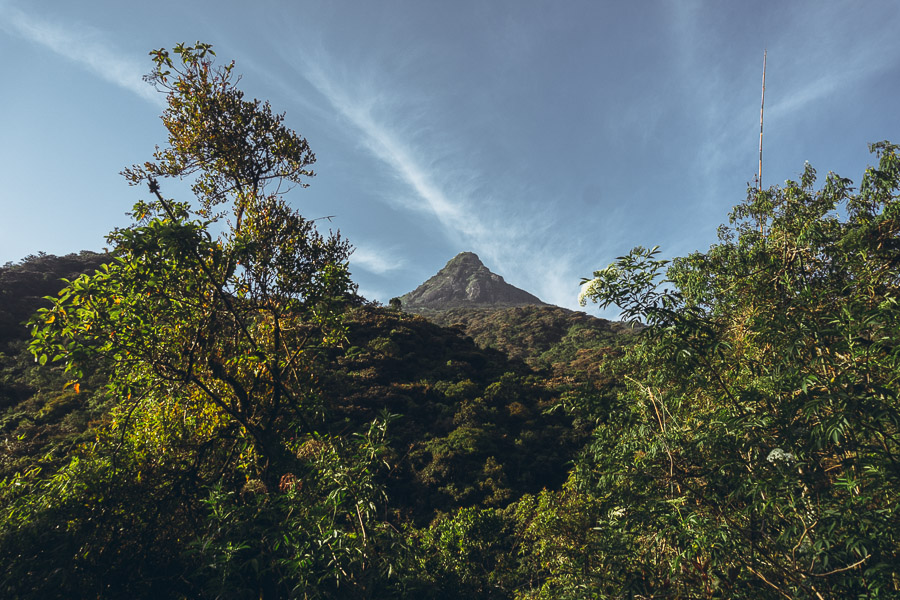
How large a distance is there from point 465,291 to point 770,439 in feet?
383

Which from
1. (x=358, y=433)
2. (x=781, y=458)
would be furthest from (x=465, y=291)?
(x=781, y=458)

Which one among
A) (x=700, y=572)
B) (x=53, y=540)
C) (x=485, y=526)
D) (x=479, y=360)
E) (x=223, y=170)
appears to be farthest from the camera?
(x=479, y=360)

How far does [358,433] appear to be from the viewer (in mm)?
4027

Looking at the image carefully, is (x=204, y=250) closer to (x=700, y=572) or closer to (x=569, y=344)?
(x=700, y=572)

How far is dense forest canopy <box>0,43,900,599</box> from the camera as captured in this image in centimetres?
343

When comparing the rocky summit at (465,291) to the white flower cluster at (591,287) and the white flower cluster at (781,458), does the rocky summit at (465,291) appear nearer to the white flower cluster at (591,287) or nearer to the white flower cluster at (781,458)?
the white flower cluster at (591,287)

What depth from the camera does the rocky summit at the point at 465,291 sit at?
361ft

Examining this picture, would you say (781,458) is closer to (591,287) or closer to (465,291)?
(591,287)

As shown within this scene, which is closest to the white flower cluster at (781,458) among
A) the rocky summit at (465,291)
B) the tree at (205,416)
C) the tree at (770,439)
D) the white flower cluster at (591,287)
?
the tree at (770,439)

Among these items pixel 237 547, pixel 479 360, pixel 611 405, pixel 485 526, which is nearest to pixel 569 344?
pixel 479 360

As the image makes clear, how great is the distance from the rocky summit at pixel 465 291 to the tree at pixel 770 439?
323 feet

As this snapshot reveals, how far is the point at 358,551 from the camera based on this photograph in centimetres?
355

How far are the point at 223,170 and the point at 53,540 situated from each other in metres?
4.43

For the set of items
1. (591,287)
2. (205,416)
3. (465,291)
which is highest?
(465,291)
